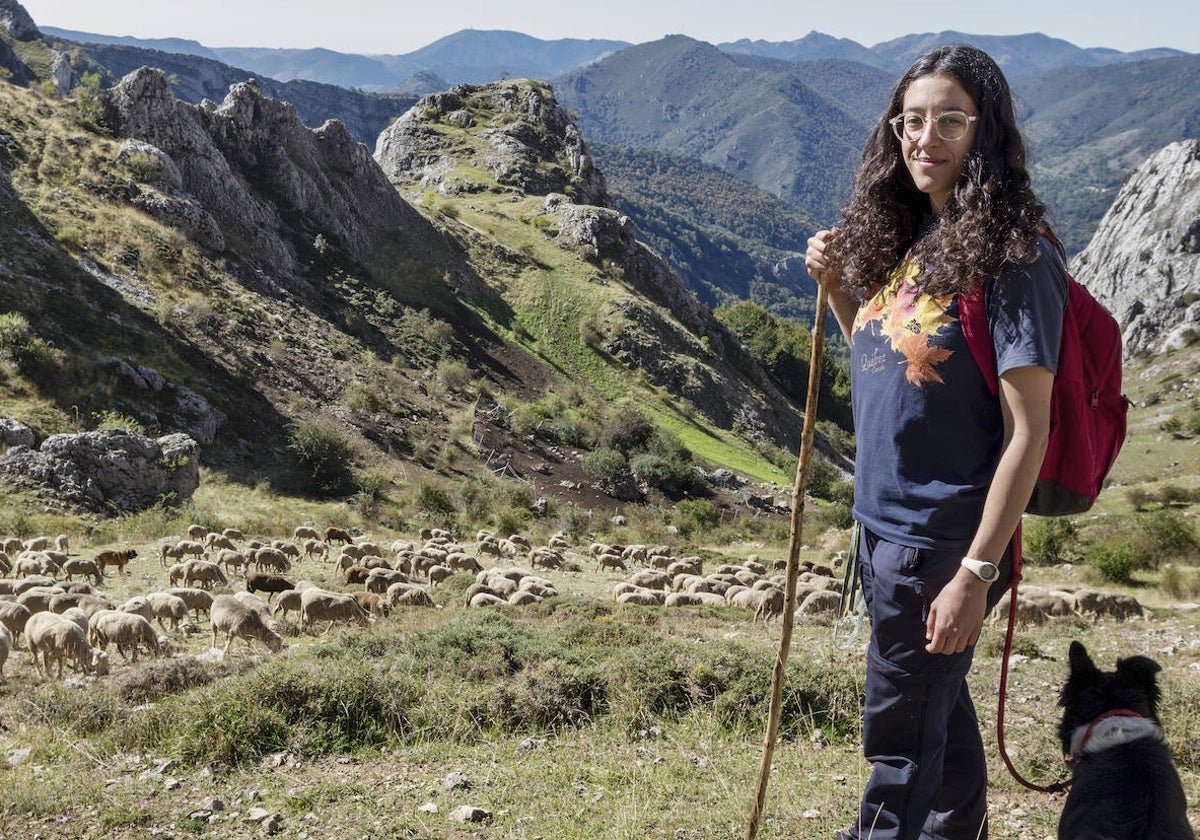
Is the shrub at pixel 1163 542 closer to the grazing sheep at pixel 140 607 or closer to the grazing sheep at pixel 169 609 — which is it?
the grazing sheep at pixel 169 609

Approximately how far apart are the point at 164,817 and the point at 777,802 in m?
3.16

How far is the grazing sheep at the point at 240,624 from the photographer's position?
852cm

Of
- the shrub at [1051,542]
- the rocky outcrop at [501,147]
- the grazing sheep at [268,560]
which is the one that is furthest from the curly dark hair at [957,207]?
the rocky outcrop at [501,147]

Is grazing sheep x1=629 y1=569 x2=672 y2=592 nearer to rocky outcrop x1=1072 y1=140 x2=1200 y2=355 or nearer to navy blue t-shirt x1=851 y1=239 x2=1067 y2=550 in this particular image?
navy blue t-shirt x1=851 y1=239 x2=1067 y2=550

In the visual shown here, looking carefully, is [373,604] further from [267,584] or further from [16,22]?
[16,22]

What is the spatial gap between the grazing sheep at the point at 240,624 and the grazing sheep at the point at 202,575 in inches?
135

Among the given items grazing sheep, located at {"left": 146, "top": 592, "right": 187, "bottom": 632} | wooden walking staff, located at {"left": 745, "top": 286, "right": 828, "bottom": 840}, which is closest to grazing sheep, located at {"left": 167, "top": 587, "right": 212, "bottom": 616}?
grazing sheep, located at {"left": 146, "top": 592, "right": 187, "bottom": 632}

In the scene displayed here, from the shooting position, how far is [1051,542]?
65.6 feet

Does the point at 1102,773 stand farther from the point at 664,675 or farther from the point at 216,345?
the point at 216,345

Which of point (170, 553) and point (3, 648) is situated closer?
point (3, 648)

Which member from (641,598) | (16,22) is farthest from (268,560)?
(16,22)

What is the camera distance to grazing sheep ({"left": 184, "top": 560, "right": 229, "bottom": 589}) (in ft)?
38.7

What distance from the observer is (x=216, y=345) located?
29953 mm

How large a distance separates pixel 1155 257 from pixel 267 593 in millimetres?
123304
